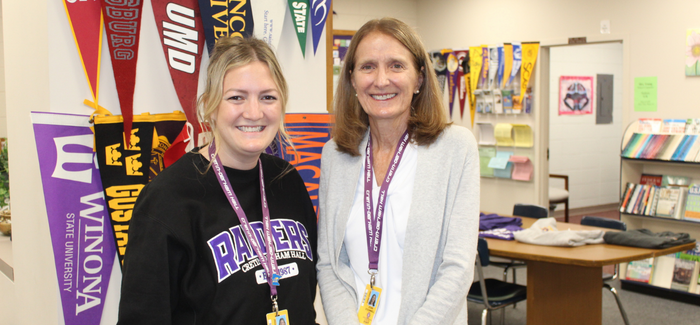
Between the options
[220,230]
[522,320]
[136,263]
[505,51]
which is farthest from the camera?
[505,51]

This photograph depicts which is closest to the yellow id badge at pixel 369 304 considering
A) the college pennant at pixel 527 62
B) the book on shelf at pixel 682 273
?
the book on shelf at pixel 682 273

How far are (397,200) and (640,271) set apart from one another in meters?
4.25

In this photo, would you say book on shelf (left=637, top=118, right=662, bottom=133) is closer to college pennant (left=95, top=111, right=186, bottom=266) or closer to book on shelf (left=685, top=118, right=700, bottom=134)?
book on shelf (left=685, top=118, right=700, bottom=134)

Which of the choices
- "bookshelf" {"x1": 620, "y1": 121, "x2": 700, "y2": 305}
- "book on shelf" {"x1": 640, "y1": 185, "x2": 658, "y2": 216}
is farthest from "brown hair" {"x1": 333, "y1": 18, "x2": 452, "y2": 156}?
"book on shelf" {"x1": 640, "y1": 185, "x2": 658, "y2": 216}

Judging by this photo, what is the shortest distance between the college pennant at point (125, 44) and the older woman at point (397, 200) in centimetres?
70

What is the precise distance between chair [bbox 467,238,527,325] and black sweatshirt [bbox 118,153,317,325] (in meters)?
1.88

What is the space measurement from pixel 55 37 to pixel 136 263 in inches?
35.9

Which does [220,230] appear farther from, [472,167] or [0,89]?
[0,89]

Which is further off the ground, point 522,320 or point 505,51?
point 505,51

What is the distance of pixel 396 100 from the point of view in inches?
57.7

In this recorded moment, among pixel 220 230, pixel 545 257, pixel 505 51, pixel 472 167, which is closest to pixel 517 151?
pixel 505 51

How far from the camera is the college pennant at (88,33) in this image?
1644 millimetres

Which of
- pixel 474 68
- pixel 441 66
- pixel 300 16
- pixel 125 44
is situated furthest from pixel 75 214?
pixel 441 66

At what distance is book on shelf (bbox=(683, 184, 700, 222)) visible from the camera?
14.5ft
